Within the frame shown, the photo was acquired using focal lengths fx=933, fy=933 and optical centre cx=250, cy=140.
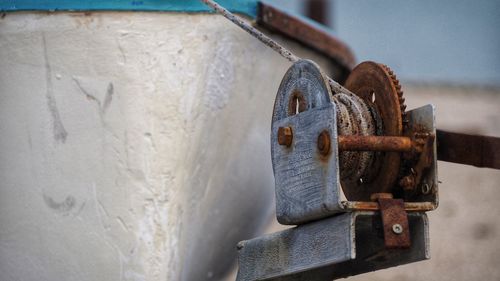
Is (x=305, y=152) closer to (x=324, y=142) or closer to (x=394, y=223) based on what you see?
(x=324, y=142)

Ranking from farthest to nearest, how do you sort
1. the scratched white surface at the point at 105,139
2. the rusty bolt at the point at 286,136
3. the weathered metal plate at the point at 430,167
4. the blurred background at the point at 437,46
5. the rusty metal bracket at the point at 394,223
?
the blurred background at the point at 437,46 → the scratched white surface at the point at 105,139 → the rusty bolt at the point at 286,136 → the weathered metal plate at the point at 430,167 → the rusty metal bracket at the point at 394,223

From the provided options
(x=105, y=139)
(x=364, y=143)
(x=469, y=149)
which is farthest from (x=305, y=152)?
(x=105, y=139)

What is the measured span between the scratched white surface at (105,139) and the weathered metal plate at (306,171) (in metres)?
0.42

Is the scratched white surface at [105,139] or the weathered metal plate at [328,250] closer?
the weathered metal plate at [328,250]

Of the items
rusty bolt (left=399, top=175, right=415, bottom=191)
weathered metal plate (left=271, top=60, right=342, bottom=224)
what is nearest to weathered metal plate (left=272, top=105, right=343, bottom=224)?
weathered metal plate (left=271, top=60, right=342, bottom=224)

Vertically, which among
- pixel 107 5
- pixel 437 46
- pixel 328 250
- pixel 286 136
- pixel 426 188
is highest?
pixel 107 5

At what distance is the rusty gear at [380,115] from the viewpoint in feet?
7.81

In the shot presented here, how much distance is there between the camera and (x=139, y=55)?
2795 millimetres

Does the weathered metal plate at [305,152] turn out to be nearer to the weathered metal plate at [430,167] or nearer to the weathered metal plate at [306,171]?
the weathered metal plate at [306,171]

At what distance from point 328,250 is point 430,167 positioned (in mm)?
336

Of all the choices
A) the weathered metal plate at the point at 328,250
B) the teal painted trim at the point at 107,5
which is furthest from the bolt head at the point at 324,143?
the teal painted trim at the point at 107,5

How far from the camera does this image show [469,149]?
253 cm

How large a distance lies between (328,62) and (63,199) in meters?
1.42

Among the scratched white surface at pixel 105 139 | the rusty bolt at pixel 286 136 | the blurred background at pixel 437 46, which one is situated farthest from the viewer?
the blurred background at pixel 437 46
